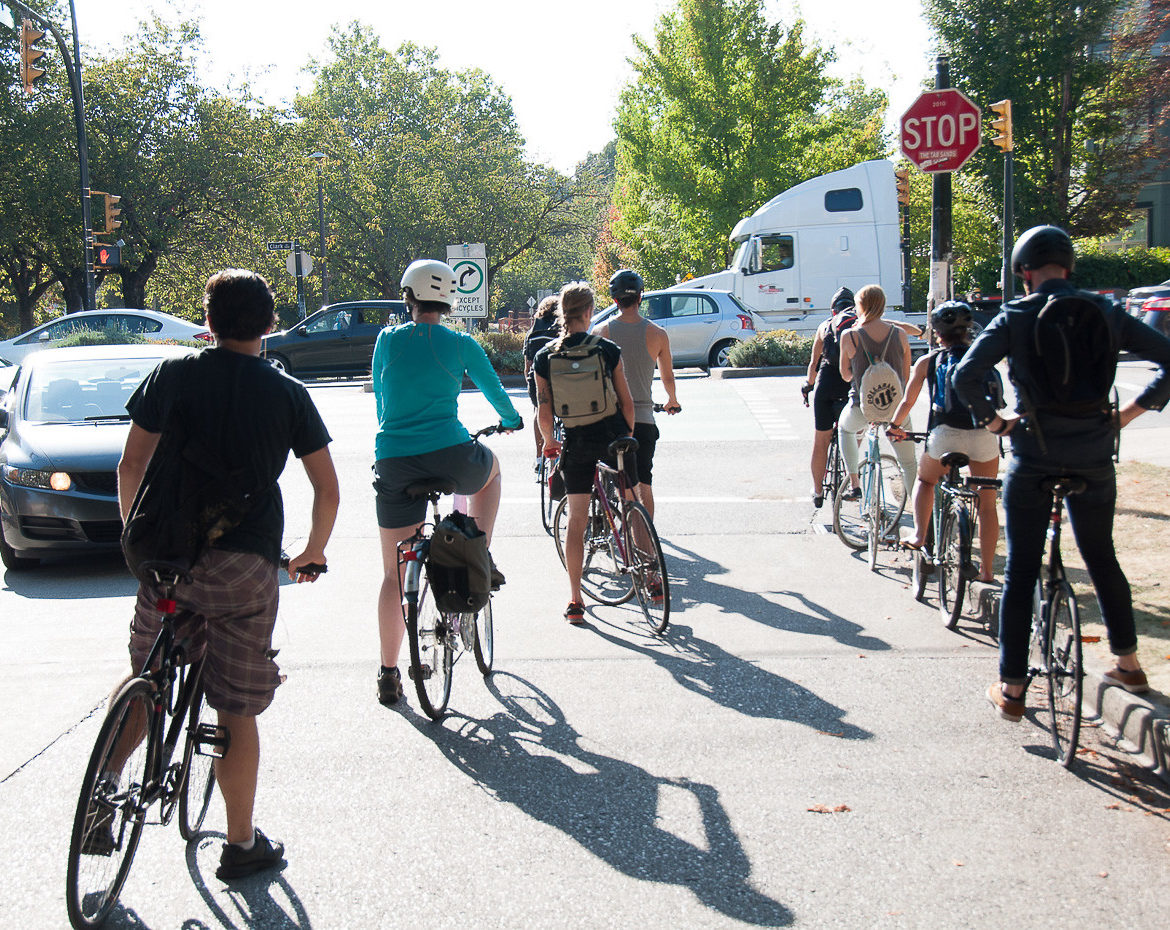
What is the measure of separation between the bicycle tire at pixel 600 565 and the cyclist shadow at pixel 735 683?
56 cm

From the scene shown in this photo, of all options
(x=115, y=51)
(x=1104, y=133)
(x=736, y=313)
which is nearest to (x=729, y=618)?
(x=736, y=313)

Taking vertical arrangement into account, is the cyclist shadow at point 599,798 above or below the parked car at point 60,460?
below

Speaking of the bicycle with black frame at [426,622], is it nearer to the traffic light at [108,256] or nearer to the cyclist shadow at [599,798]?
the cyclist shadow at [599,798]

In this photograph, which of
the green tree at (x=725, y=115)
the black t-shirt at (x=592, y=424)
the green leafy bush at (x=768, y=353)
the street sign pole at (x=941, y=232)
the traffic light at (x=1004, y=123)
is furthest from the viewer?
the green tree at (x=725, y=115)

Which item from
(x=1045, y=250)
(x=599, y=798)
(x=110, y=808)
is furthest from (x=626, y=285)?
(x=110, y=808)

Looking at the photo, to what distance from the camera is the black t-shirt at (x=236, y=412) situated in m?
3.46

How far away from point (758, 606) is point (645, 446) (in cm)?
133

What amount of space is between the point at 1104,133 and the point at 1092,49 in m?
2.96

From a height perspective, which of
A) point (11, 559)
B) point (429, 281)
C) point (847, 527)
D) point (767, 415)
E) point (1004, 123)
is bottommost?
point (847, 527)

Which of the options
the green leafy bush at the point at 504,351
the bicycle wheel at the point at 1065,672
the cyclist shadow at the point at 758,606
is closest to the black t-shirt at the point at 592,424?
the cyclist shadow at the point at 758,606

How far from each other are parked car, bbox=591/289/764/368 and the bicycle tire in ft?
53.3

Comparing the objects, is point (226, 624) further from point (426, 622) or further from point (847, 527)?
point (847, 527)

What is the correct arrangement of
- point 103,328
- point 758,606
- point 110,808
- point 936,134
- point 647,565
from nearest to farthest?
point 110,808 < point 647,565 < point 758,606 < point 936,134 < point 103,328

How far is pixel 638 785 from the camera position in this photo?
4309 mm
